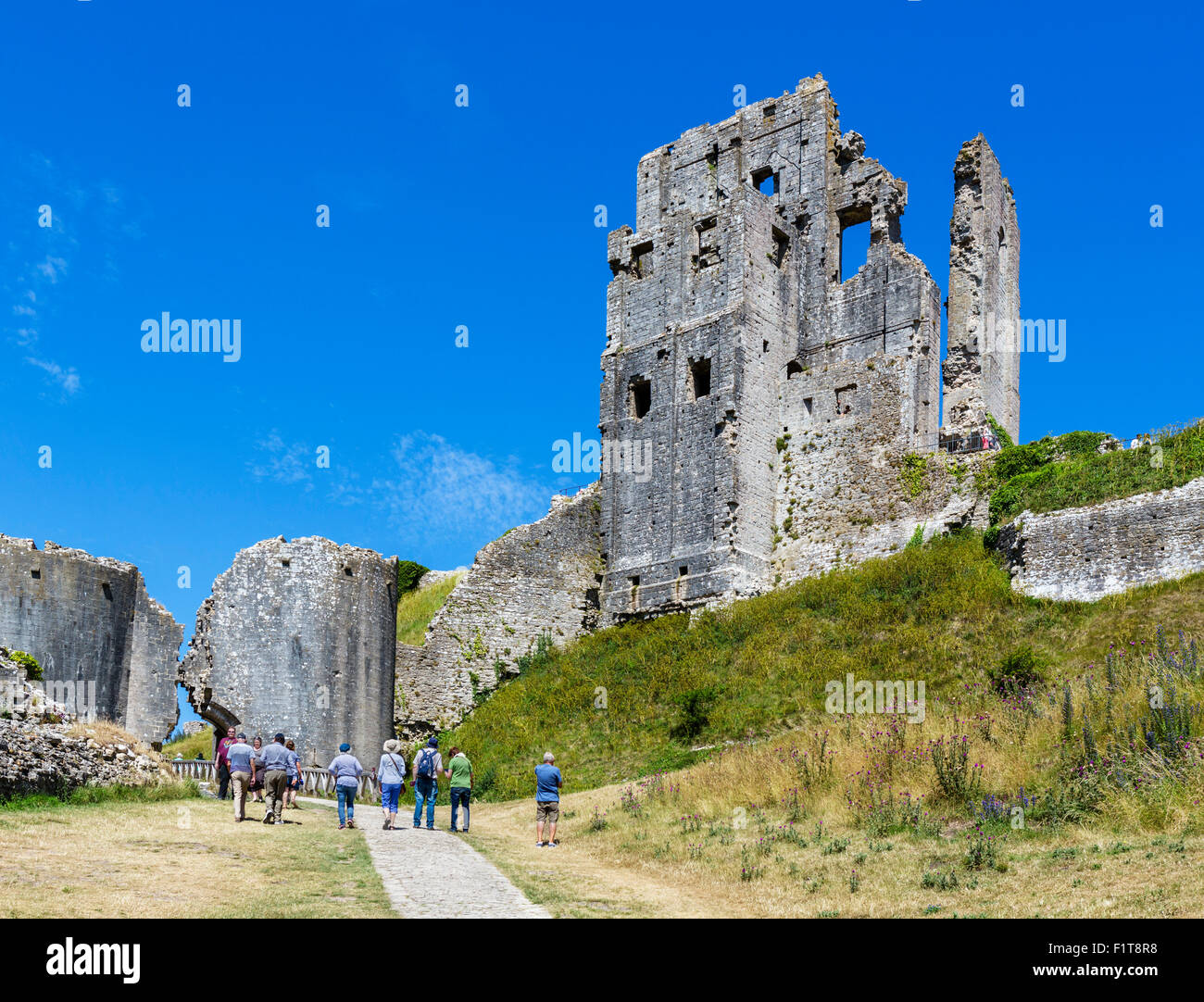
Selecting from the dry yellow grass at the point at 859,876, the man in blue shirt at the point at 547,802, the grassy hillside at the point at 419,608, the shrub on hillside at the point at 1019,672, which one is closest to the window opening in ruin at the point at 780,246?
the grassy hillside at the point at 419,608

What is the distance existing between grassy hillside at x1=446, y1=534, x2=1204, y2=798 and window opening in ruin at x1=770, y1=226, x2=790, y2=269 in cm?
949

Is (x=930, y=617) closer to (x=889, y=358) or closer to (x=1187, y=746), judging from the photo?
(x=889, y=358)

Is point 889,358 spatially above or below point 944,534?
above

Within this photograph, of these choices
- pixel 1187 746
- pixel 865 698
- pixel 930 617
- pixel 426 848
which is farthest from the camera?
pixel 930 617

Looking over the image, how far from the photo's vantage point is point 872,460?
32.2m

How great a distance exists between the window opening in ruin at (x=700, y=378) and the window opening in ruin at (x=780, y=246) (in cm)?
357

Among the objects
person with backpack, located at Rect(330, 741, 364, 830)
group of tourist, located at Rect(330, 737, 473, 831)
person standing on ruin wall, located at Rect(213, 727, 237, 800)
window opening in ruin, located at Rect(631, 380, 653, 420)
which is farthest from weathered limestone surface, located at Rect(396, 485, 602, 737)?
person with backpack, located at Rect(330, 741, 364, 830)

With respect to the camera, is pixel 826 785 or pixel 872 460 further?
pixel 872 460

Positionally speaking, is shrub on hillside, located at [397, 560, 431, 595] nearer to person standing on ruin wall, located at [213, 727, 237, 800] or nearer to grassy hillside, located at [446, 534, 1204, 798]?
grassy hillside, located at [446, 534, 1204, 798]

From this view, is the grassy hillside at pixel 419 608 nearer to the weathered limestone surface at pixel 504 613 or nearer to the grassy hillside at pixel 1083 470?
the weathered limestone surface at pixel 504 613

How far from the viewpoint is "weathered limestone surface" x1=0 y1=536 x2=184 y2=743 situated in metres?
25.5

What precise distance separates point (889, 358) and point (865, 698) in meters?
11.9

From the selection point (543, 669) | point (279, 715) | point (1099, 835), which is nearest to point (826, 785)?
point (1099, 835)

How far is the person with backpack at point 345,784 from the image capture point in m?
17.7
